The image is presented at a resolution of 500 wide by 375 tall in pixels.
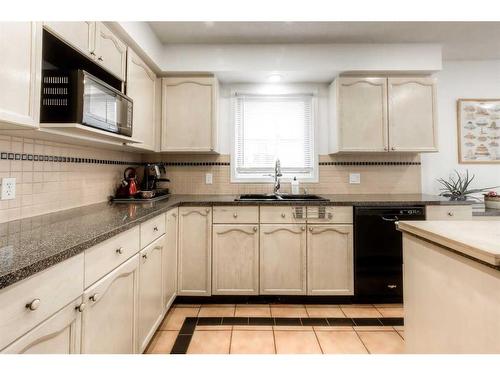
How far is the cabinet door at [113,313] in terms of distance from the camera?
43.8 inches

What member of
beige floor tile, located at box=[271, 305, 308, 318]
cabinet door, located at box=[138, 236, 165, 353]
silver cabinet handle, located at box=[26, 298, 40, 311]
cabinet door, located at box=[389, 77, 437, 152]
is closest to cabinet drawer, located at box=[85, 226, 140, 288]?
cabinet door, located at box=[138, 236, 165, 353]

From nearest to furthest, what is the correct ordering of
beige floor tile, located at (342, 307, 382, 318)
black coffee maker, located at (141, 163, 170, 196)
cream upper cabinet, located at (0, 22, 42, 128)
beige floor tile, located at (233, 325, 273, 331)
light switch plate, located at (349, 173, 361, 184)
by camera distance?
cream upper cabinet, located at (0, 22, 42, 128)
beige floor tile, located at (233, 325, 273, 331)
beige floor tile, located at (342, 307, 382, 318)
black coffee maker, located at (141, 163, 170, 196)
light switch plate, located at (349, 173, 361, 184)

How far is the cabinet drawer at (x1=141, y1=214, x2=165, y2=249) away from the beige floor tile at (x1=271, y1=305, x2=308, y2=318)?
1.11m

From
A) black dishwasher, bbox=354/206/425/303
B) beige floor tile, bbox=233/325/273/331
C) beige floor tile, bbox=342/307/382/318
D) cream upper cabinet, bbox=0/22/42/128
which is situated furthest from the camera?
black dishwasher, bbox=354/206/425/303

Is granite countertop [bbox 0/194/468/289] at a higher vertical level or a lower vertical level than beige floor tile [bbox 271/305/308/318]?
higher

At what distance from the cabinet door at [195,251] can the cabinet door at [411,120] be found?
185cm

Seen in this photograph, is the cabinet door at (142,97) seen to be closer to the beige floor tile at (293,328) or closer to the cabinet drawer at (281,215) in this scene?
the cabinet drawer at (281,215)

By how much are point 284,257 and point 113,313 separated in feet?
4.92

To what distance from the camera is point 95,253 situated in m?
1.14

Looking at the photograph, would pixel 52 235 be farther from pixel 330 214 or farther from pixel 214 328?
pixel 330 214

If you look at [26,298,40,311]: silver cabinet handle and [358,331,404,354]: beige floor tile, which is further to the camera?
[358,331,404,354]: beige floor tile

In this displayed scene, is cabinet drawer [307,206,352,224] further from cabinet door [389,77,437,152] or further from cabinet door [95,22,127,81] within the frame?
cabinet door [95,22,127,81]

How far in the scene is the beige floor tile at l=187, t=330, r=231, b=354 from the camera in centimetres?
187

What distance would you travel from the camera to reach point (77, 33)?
1485 mm
